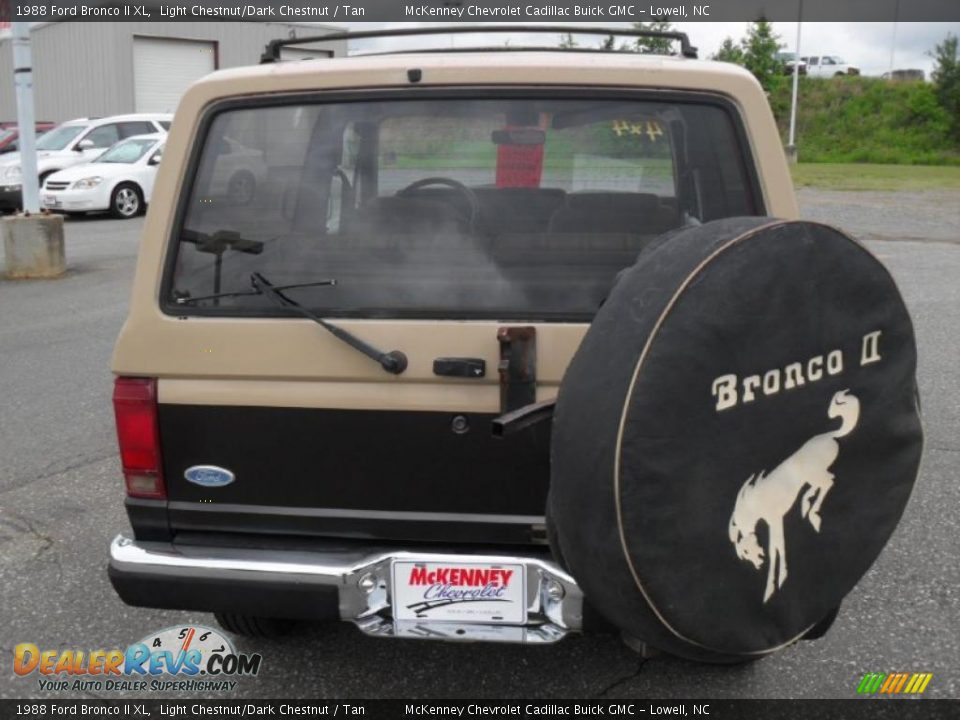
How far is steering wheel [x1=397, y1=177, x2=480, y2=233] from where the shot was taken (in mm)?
2732

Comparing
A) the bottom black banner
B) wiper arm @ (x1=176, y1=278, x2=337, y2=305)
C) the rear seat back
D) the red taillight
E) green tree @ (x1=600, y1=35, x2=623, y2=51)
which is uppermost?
green tree @ (x1=600, y1=35, x2=623, y2=51)

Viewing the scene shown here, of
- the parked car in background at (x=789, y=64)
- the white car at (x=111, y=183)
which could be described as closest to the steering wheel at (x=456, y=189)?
the white car at (x=111, y=183)

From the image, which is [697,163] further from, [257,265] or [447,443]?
[257,265]

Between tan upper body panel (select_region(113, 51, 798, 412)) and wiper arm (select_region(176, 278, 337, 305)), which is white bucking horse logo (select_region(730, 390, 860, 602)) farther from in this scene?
wiper arm (select_region(176, 278, 337, 305))

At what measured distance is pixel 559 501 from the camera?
2135 millimetres

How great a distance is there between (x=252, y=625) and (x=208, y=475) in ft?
2.29

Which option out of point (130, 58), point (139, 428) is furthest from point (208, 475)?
point (130, 58)

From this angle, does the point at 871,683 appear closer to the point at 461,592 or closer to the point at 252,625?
the point at 461,592

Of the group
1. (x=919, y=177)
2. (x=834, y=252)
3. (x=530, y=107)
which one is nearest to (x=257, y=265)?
(x=530, y=107)

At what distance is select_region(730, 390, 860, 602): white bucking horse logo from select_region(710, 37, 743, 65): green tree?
4202 cm

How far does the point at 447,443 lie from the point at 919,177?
31804 millimetres

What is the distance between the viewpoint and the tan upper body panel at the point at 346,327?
260 cm

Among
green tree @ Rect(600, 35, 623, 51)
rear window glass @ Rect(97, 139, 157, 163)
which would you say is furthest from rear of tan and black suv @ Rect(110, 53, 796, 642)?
rear window glass @ Rect(97, 139, 157, 163)

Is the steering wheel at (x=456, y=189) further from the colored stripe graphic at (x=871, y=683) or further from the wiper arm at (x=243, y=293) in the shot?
the colored stripe graphic at (x=871, y=683)
